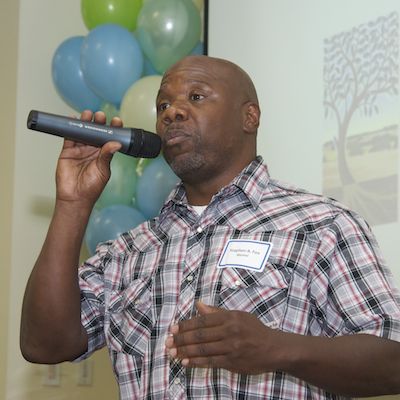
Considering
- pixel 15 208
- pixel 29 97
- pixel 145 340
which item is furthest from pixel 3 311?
pixel 145 340

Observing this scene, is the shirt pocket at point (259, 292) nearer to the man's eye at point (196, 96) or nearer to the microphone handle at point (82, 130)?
the microphone handle at point (82, 130)

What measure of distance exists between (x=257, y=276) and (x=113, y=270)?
0.40m

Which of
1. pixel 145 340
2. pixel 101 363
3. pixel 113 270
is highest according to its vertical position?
pixel 113 270

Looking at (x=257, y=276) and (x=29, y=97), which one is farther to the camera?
(x=29, y=97)

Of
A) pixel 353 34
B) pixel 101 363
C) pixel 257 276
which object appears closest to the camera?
pixel 257 276

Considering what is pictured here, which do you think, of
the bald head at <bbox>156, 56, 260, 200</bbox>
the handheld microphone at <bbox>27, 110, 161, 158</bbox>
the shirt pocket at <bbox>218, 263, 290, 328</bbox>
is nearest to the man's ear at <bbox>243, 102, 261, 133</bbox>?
the bald head at <bbox>156, 56, 260, 200</bbox>

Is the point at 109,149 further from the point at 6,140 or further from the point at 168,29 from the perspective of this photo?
the point at 6,140

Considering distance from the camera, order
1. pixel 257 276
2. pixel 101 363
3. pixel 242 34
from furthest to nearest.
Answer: pixel 101 363 < pixel 242 34 < pixel 257 276

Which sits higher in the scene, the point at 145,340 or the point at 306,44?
the point at 306,44

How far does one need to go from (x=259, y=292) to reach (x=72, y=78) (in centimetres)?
160

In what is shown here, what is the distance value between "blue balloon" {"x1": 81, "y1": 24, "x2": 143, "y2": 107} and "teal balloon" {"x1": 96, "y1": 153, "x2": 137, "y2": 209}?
25cm

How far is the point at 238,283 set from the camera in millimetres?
1830

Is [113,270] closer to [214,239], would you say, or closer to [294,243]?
[214,239]

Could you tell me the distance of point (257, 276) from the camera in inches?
72.1
